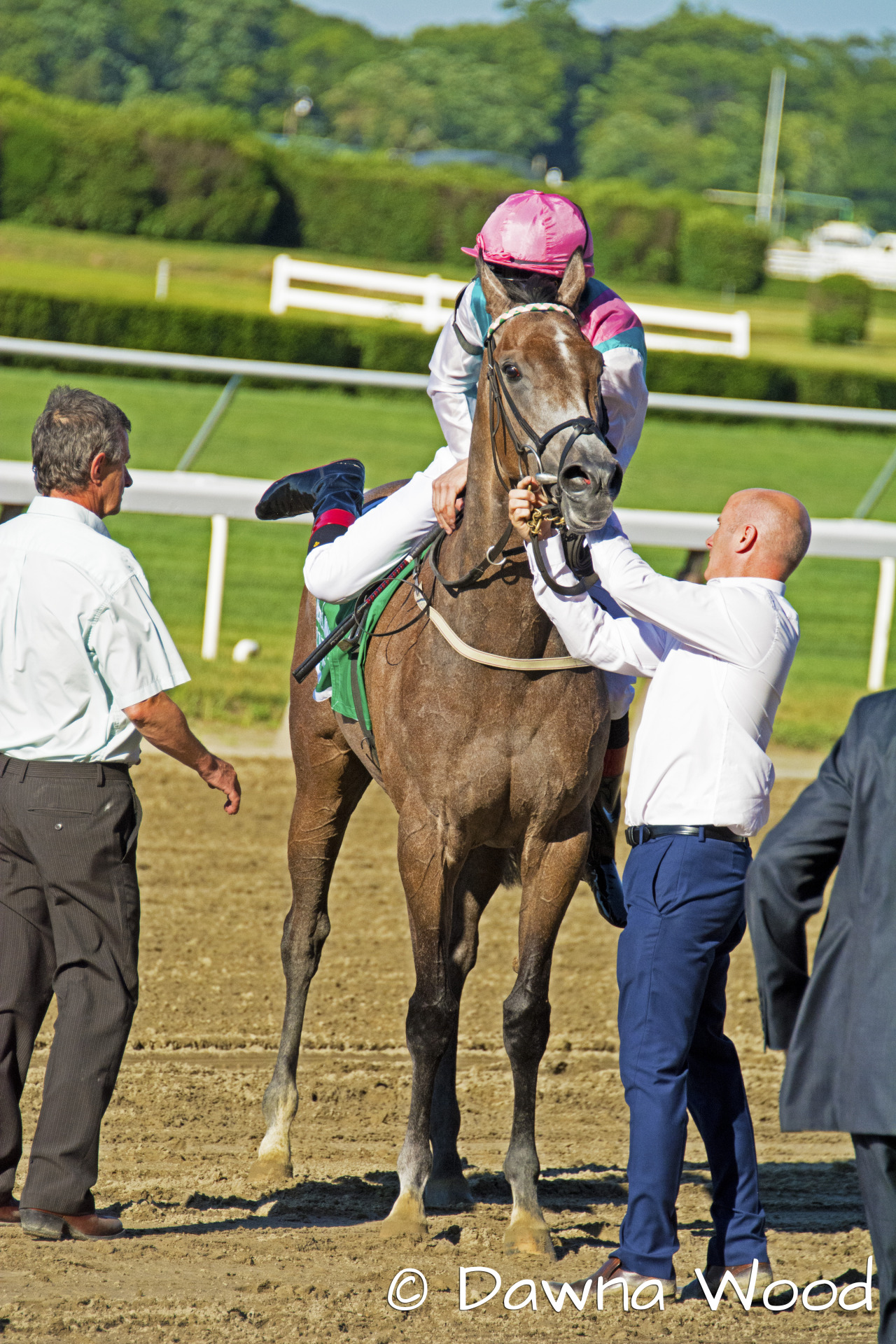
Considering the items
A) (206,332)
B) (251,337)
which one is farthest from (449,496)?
(251,337)

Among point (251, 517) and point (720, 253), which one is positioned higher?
point (720, 253)

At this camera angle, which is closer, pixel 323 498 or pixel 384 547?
pixel 384 547

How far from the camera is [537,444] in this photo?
332cm

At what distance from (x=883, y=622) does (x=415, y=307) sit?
17.9 m

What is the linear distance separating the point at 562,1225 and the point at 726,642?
1649 mm

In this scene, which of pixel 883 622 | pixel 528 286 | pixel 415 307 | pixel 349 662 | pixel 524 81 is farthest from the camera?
pixel 524 81

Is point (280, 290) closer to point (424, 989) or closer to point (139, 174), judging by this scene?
point (139, 174)

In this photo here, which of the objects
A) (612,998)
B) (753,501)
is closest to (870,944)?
(753,501)

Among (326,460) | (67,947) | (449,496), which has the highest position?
(449,496)

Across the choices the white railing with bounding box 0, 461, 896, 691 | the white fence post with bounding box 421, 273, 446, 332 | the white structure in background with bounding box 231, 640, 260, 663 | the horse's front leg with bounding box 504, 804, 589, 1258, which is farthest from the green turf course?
the white fence post with bounding box 421, 273, 446, 332

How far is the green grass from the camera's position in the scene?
101 feet

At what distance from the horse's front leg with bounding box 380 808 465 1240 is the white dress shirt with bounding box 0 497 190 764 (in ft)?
2.33

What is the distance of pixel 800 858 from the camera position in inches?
99.5

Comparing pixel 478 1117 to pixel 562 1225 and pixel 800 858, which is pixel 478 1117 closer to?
pixel 562 1225
